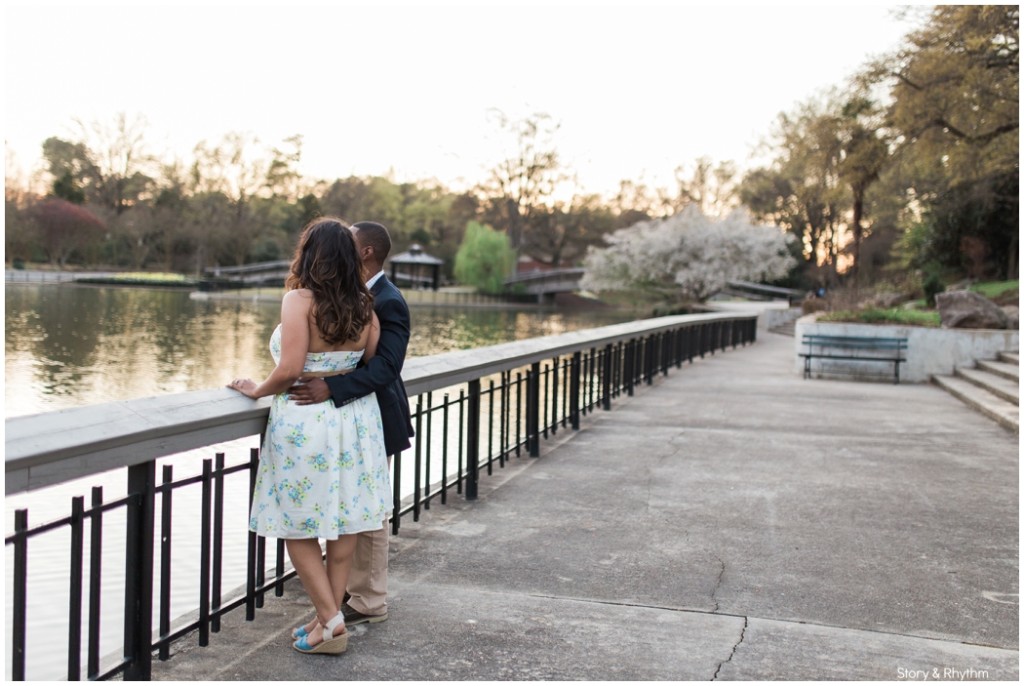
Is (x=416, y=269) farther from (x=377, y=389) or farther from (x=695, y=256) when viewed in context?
(x=377, y=389)

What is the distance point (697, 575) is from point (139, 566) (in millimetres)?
2753

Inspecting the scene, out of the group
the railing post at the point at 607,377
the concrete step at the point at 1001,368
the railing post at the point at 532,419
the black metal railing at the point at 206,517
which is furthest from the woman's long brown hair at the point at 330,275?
the concrete step at the point at 1001,368

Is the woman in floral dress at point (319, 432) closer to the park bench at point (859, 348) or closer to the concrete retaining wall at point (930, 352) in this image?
the park bench at point (859, 348)

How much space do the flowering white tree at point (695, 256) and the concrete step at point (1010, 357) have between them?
2600 centimetres

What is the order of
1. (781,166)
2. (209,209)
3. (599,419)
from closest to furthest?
(599,419), (781,166), (209,209)

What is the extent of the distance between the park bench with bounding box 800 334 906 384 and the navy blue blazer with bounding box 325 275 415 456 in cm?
1292

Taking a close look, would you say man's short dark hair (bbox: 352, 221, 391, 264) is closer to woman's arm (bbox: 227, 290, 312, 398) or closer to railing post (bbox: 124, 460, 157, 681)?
woman's arm (bbox: 227, 290, 312, 398)

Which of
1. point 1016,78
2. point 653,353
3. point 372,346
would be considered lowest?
point 653,353

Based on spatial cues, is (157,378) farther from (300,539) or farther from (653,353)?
(300,539)

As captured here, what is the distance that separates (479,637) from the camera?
3.88 metres

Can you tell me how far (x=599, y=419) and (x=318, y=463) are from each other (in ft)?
23.1

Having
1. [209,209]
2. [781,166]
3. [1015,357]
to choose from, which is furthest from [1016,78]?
[209,209]

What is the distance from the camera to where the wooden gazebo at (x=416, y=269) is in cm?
5869

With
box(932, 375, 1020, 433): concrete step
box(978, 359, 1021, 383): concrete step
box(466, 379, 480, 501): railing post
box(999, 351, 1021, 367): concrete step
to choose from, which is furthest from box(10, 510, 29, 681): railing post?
box(999, 351, 1021, 367): concrete step
